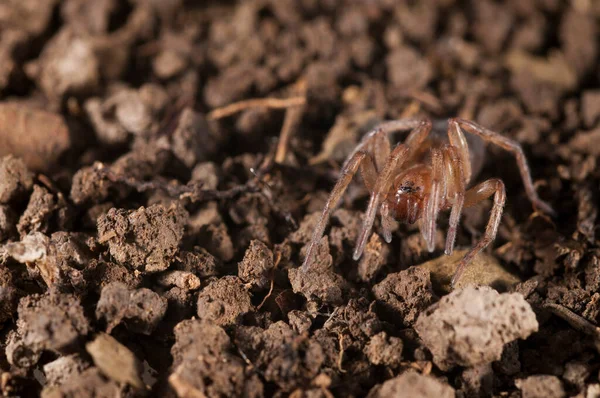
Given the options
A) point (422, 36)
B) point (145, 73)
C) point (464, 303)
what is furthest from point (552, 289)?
point (145, 73)

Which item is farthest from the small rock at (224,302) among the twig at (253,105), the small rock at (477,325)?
the twig at (253,105)

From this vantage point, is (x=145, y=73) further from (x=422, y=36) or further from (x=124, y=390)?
(x=124, y=390)

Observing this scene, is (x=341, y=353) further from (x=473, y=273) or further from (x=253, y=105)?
(x=253, y=105)

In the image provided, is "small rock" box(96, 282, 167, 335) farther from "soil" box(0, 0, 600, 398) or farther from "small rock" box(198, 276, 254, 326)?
"small rock" box(198, 276, 254, 326)

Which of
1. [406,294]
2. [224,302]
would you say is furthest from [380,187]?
[224,302]

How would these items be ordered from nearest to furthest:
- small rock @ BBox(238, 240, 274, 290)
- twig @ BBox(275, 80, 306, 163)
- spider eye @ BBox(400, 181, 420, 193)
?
small rock @ BBox(238, 240, 274, 290) → spider eye @ BBox(400, 181, 420, 193) → twig @ BBox(275, 80, 306, 163)

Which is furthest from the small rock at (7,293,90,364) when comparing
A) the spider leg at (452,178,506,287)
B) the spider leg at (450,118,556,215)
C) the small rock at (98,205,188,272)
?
the spider leg at (450,118,556,215)

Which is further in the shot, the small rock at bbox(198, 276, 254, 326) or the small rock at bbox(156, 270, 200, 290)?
the small rock at bbox(156, 270, 200, 290)
